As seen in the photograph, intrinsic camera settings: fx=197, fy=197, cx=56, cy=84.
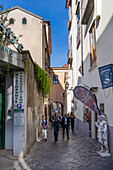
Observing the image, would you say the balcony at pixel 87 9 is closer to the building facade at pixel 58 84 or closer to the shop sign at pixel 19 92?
the shop sign at pixel 19 92

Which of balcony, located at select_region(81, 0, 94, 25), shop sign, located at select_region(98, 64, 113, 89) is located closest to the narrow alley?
shop sign, located at select_region(98, 64, 113, 89)

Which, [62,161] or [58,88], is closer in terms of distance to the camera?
[62,161]

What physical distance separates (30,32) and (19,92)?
11815 mm

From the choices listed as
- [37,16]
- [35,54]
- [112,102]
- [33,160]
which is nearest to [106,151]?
[112,102]

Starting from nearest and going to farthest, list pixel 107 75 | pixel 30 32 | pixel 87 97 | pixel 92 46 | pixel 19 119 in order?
pixel 107 75 < pixel 19 119 < pixel 87 97 < pixel 92 46 < pixel 30 32

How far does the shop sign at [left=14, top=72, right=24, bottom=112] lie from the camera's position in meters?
7.71

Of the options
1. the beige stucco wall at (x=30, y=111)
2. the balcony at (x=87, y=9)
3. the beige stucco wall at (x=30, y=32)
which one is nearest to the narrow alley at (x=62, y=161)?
the beige stucco wall at (x=30, y=111)

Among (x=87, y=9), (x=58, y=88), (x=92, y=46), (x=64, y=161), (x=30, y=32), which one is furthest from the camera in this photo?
(x=58, y=88)

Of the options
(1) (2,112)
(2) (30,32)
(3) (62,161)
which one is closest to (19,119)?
(1) (2,112)

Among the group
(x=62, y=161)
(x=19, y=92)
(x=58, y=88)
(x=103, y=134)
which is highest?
(x=58, y=88)

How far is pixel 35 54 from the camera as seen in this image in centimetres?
1825

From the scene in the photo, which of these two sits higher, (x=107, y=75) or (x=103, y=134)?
(x=107, y=75)

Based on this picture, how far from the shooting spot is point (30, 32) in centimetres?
1836

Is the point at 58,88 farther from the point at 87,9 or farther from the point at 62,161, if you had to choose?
the point at 62,161
